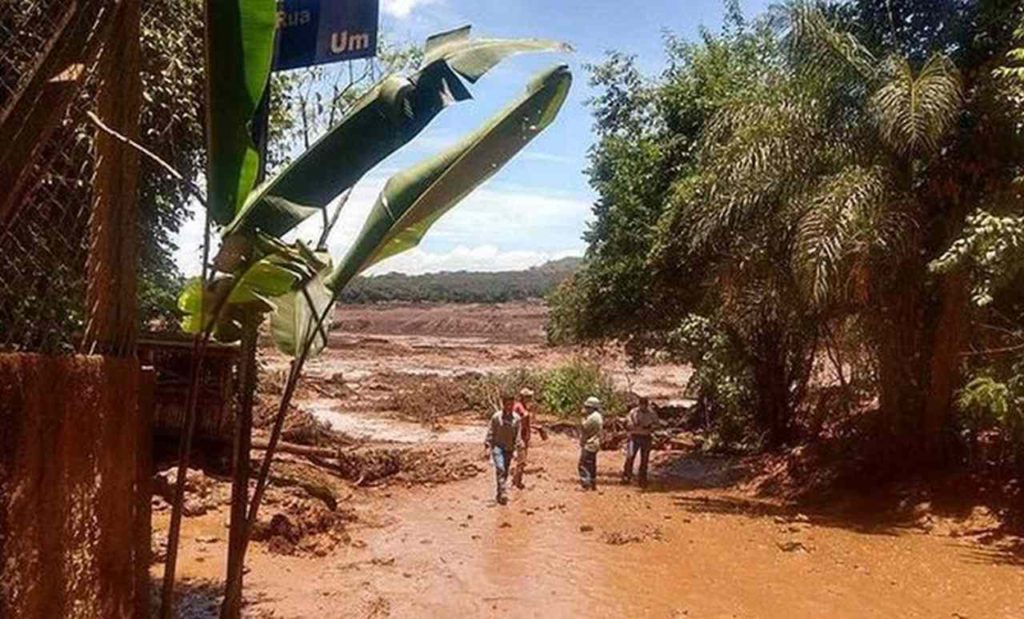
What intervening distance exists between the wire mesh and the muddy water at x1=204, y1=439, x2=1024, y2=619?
5271 millimetres

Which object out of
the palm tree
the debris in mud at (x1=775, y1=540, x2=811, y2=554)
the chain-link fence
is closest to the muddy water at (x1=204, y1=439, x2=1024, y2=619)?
the debris in mud at (x1=775, y1=540, x2=811, y2=554)

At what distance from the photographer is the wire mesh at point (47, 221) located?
2.92 metres

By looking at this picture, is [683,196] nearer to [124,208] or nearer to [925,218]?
[925,218]

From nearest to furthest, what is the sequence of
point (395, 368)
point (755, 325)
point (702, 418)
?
point (755, 325) → point (702, 418) → point (395, 368)

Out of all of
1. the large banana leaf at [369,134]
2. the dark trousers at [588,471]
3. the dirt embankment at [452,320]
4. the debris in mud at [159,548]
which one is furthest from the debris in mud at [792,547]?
the dirt embankment at [452,320]

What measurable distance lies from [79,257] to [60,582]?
1148 millimetres

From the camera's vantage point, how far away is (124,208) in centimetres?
339

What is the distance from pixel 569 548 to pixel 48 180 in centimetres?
856

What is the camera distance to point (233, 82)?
11.8 ft

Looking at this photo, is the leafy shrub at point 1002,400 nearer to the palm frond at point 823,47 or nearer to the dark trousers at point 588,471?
the palm frond at point 823,47

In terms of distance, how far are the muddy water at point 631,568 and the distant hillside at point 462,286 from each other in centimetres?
8129

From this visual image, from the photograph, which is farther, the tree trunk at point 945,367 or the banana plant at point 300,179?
the tree trunk at point 945,367

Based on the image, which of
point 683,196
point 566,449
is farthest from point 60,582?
point 566,449

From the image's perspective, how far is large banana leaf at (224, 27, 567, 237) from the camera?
3.94 m
